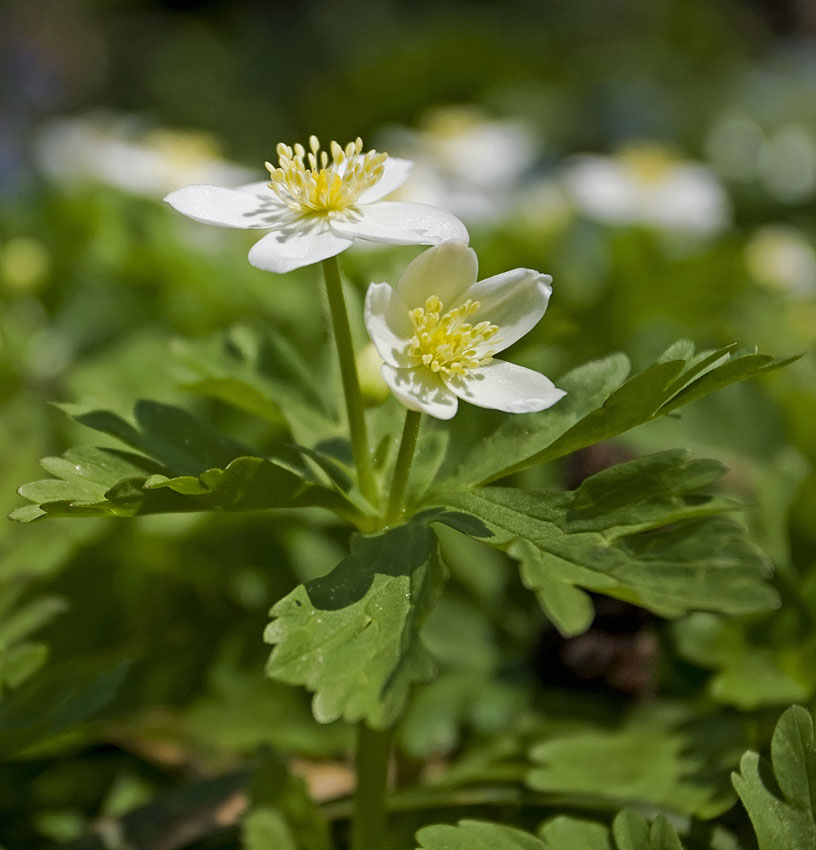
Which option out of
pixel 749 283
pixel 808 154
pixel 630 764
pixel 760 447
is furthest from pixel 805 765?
pixel 808 154

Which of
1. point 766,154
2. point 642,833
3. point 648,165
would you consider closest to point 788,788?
point 642,833

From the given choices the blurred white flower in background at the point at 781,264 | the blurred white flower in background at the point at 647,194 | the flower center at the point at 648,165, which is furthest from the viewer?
the flower center at the point at 648,165

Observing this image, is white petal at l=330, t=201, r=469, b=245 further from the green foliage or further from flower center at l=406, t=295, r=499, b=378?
the green foliage

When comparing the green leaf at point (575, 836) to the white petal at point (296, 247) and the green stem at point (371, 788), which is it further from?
the white petal at point (296, 247)

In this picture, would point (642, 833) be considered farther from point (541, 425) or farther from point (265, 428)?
point (265, 428)

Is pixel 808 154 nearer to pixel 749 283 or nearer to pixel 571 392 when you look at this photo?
pixel 749 283

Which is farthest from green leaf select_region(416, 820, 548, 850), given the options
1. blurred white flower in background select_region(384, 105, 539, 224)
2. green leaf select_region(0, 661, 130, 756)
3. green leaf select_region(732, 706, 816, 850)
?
blurred white flower in background select_region(384, 105, 539, 224)

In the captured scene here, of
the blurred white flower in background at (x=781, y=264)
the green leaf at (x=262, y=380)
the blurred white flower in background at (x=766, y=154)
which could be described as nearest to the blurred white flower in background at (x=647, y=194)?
the blurred white flower in background at (x=781, y=264)
